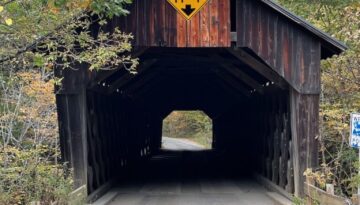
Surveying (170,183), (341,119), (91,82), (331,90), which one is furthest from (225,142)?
(91,82)

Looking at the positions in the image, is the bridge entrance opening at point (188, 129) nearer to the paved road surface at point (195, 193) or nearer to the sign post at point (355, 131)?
the paved road surface at point (195, 193)

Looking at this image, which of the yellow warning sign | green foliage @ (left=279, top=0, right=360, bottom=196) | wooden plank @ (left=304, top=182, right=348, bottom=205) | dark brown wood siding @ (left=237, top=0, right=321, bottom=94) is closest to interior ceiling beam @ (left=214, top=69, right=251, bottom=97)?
green foliage @ (left=279, top=0, right=360, bottom=196)

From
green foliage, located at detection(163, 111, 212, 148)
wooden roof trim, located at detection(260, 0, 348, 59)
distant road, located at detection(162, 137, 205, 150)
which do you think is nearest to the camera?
wooden roof trim, located at detection(260, 0, 348, 59)

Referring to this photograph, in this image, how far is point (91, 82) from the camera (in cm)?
967

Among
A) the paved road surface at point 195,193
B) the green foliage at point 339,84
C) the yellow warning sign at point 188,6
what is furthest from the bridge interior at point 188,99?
the yellow warning sign at point 188,6

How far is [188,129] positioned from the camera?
2367 inches

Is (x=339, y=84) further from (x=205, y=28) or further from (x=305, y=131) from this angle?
(x=205, y=28)

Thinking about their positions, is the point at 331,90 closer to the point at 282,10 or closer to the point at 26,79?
the point at 282,10

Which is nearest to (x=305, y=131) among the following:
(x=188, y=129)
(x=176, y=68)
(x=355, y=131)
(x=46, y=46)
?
(x=355, y=131)

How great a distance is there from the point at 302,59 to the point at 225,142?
1608 cm

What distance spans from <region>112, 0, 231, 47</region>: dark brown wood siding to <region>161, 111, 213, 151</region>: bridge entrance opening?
117ft

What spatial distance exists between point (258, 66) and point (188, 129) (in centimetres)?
5007

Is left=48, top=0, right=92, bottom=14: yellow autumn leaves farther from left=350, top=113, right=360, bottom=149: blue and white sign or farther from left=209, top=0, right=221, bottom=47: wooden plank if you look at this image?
left=350, top=113, right=360, bottom=149: blue and white sign

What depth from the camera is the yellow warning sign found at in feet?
→ 30.9
